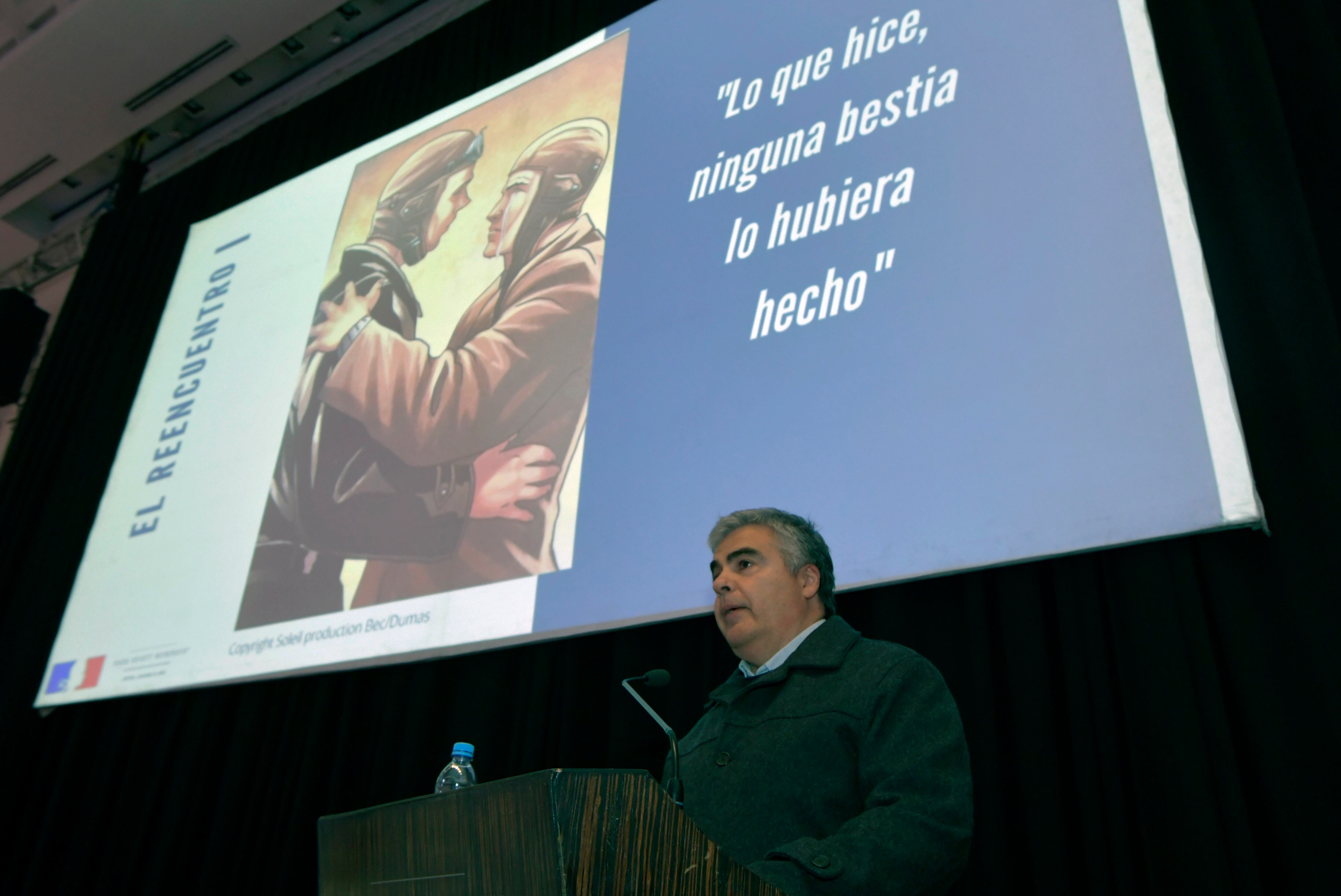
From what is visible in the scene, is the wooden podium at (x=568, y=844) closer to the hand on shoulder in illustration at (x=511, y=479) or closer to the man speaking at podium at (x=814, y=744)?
the man speaking at podium at (x=814, y=744)

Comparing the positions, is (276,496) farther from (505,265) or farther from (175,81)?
(175,81)

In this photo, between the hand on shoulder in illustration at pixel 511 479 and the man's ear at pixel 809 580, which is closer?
the man's ear at pixel 809 580

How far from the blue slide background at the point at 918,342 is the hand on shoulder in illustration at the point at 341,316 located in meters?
0.99

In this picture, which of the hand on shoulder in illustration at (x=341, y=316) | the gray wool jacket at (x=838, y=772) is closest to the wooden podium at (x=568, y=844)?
the gray wool jacket at (x=838, y=772)

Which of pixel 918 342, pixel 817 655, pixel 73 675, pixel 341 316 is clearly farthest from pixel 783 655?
pixel 73 675

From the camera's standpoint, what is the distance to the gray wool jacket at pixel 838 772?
1.21m

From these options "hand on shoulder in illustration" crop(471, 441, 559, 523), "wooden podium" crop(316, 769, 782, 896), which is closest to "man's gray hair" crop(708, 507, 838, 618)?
"hand on shoulder in illustration" crop(471, 441, 559, 523)

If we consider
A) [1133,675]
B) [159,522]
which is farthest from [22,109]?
[1133,675]

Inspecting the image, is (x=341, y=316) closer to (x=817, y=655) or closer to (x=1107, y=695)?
(x=817, y=655)

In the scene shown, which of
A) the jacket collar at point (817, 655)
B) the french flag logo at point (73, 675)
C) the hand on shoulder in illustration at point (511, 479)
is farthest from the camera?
the french flag logo at point (73, 675)

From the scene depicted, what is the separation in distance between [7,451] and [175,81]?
74.2 inches

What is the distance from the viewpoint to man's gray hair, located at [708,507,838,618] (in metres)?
1.83

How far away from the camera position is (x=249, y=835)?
9.77ft

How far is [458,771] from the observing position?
5.87ft
